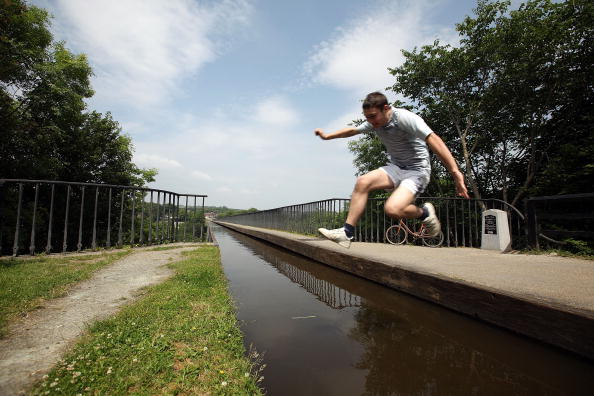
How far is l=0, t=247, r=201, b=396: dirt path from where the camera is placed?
45.4 inches

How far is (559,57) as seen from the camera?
9094 mm

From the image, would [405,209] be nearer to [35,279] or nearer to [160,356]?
[160,356]

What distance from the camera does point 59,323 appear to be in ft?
5.65

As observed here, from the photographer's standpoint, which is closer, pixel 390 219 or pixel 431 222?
pixel 431 222

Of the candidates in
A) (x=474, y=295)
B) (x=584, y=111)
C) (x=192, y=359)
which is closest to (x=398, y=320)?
(x=474, y=295)

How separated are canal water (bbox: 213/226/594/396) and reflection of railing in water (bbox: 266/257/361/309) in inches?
1.4

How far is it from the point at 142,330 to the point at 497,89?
538 inches

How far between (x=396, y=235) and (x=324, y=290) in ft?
20.7

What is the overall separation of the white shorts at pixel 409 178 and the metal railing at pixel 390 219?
3.91 meters

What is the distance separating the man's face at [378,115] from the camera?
2594 millimetres

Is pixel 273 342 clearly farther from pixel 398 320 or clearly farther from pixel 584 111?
pixel 584 111

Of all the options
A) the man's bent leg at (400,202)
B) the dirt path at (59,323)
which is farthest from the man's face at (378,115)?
the dirt path at (59,323)

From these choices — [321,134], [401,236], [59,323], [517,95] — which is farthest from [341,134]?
[517,95]

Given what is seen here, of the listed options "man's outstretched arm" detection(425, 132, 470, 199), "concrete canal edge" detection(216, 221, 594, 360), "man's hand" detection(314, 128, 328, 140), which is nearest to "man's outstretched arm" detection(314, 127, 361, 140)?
"man's hand" detection(314, 128, 328, 140)
